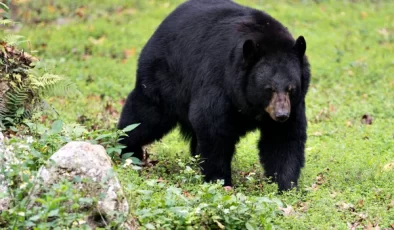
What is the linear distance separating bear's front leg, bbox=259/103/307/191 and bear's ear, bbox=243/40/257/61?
73 cm

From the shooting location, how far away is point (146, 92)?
868 centimetres

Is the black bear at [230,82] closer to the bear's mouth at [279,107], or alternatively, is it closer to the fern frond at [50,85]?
the bear's mouth at [279,107]

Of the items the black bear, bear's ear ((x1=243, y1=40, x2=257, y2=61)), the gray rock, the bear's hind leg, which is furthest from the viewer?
the bear's hind leg

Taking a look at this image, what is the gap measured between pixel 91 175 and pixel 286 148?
2794mm

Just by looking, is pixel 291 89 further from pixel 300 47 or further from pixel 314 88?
pixel 314 88

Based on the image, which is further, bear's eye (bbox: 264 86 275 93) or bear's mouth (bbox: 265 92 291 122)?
bear's eye (bbox: 264 86 275 93)

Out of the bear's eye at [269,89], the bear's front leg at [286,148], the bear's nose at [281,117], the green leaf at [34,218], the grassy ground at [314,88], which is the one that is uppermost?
the bear's eye at [269,89]

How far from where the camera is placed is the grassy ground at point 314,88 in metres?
7.00

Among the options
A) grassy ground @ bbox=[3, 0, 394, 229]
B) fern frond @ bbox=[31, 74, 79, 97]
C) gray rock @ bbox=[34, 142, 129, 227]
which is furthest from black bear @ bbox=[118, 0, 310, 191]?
gray rock @ bbox=[34, 142, 129, 227]

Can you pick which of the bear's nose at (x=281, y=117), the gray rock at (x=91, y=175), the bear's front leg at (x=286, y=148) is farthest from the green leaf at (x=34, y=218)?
the bear's front leg at (x=286, y=148)

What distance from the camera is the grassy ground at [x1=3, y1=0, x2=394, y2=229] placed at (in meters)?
7.00

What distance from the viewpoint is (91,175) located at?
5453mm

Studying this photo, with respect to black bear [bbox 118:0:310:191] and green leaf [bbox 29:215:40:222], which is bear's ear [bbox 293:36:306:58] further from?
green leaf [bbox 29:215:40:222]

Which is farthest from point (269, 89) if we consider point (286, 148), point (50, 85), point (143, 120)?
point (50, 85)
